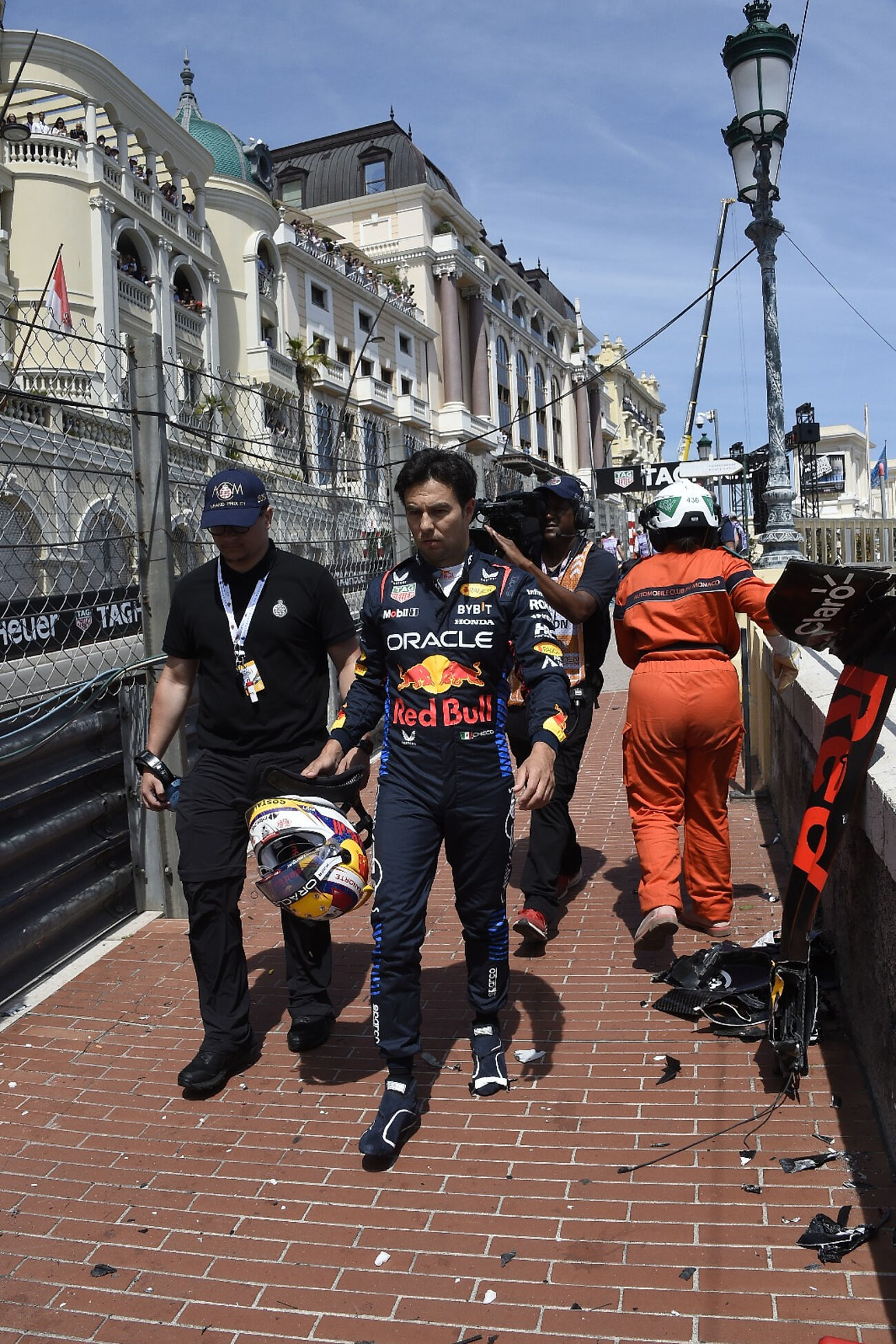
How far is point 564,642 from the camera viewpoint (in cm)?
540

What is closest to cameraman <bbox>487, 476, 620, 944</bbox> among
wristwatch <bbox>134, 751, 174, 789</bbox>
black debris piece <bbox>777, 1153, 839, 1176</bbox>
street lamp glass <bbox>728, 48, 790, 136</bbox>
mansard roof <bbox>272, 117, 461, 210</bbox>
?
wristwatch <bbox>134, 751, 174, 789</bbox>

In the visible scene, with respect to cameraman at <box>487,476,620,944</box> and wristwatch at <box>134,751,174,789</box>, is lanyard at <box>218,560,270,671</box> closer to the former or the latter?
wristwatch at <box>134,751,174,789</box>

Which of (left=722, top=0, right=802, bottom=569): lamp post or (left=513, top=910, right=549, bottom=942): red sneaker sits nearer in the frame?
(left=513, top=910, right=549, bottom=942): red sneaker

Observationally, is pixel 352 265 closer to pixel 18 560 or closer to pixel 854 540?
pixel 854 540

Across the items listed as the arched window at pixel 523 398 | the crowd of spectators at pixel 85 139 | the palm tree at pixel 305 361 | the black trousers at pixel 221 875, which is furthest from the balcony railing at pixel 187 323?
the arched window at pixel 523 398

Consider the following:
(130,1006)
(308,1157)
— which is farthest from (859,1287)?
(130,1006)

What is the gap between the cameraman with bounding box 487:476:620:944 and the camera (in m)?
5.07

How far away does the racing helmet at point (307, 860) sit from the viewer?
11.9 feet

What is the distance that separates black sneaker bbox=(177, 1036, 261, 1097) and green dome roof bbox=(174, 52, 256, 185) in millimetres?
35719

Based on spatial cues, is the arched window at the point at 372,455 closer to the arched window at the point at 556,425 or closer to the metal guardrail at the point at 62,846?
the metal guardrail at the point at 62,846

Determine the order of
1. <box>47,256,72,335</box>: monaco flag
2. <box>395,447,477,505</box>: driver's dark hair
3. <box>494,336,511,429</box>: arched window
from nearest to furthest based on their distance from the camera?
<box>395,447,477,505</box>: driver's dark hair, <box>47,256,72,335</box>: monaco flag, <box>494,336,511,429</box>: arched window

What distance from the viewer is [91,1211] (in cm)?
318

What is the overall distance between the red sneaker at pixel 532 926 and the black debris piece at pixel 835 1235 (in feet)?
6.93

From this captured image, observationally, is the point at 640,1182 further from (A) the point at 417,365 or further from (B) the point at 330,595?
(A) the point at 417,365
